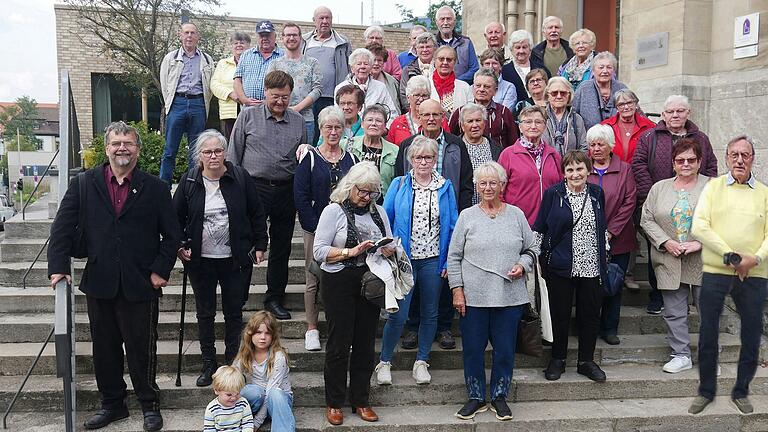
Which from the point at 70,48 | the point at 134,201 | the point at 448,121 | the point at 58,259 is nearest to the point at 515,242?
the point at 448,121

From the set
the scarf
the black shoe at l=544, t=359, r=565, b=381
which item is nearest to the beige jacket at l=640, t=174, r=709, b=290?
the black shoe at l=544, t=359, r=565, b=381

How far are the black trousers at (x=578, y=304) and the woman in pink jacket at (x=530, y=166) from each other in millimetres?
594

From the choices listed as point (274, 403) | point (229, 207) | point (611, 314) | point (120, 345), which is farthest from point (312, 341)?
point (611, 314)

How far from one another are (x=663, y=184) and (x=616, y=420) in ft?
6.48

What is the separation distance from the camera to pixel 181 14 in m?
17.2

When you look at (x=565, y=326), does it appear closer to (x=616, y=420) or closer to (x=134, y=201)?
(x=616, y=420)

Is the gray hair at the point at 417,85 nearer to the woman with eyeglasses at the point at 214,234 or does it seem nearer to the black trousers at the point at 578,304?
the woman with eyeglasses at the point at 214,234

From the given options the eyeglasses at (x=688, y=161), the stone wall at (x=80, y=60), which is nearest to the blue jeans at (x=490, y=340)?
the eyeglasses at (x=688, y=161)

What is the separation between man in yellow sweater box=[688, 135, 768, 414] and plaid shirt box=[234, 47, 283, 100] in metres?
4.75

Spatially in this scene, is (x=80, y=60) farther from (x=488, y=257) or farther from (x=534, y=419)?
(x=534, y=419)

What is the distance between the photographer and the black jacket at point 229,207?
4836 mm

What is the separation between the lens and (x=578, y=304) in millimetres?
5242

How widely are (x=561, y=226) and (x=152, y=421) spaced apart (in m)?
3.42

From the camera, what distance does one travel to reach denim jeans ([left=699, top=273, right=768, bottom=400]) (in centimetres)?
322
